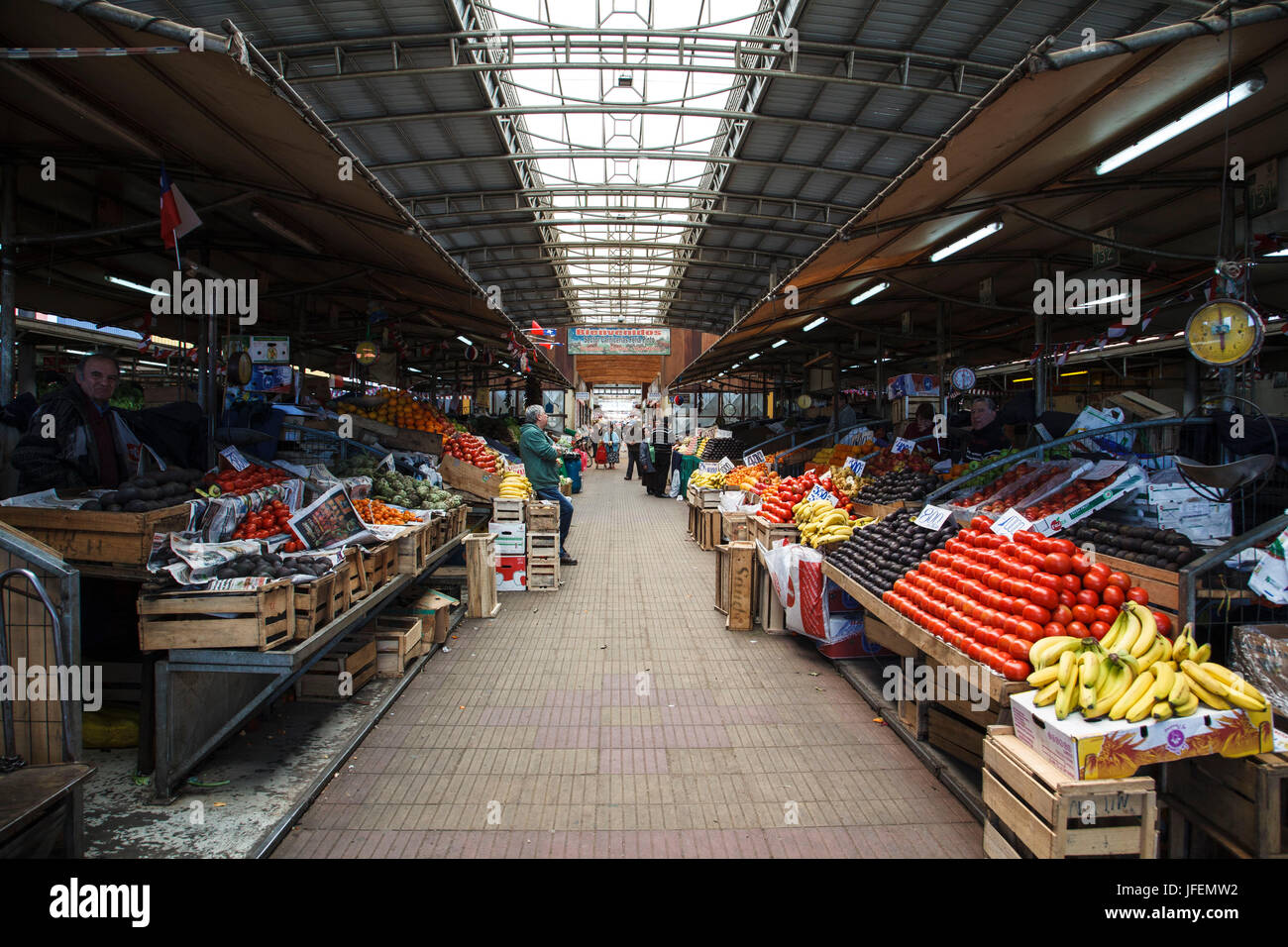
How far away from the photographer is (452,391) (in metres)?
25.0

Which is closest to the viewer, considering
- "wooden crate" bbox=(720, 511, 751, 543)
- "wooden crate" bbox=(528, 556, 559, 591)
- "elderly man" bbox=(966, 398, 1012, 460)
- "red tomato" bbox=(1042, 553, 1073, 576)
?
"red tomato" bbox=(1042, 553, 1073, 576)

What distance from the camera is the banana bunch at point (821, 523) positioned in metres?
5.86

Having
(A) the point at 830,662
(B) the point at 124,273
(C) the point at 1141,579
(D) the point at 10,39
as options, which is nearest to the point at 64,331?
(B) the point at 124,273

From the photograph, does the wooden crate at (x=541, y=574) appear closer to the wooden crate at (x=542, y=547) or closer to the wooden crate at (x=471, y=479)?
the wooden crate at (x=542, y=547)

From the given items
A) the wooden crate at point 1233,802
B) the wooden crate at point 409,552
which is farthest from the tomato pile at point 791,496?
the wooden crate at point 1233,802

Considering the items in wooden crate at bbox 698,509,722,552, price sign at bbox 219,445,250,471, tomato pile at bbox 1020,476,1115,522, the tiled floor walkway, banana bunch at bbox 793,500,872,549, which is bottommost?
the tiled floor walkway

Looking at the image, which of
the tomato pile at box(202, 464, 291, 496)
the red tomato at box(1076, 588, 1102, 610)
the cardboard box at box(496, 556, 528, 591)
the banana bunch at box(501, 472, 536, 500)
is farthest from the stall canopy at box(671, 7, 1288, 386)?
the tomato pile at box(202, 464, 291, 496)

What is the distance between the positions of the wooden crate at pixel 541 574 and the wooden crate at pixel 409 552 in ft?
7.39

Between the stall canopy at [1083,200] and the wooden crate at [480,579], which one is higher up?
the stall canopy at [1083,200]

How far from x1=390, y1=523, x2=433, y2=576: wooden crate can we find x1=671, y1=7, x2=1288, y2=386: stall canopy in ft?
15.8

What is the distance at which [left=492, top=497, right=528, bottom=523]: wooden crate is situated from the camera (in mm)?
7352

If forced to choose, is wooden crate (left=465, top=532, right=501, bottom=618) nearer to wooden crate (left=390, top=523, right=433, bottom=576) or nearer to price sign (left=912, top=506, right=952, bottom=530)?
wooden crate (left=390, top=523, right=433, bottom=576)
